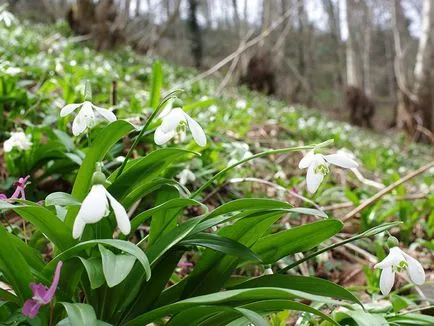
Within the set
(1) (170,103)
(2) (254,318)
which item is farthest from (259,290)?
(1) (170,103)

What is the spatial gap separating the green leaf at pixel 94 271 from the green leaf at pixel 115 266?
5cm

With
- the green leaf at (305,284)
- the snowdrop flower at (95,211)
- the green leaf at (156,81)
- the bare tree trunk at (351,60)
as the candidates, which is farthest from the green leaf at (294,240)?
the bare tree trunk at (351,60)

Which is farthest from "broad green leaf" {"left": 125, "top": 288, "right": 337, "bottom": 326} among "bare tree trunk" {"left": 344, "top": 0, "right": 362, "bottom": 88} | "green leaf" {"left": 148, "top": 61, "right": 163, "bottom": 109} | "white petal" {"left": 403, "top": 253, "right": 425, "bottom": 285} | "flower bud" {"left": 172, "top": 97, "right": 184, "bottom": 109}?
"bare tree trunk" {"left": 344, "top": 0, "right": 362, "bottom": 88}

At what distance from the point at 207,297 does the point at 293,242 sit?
40 cm

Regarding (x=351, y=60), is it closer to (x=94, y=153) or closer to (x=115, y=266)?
(x=94, y=153)

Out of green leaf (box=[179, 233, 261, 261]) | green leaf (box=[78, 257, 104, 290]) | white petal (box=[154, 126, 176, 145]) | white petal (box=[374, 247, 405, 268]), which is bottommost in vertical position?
white petal (box=[374, 247, 405, 268])

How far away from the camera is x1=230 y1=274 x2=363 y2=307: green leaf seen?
1.25m

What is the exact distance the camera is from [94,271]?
1.13 m

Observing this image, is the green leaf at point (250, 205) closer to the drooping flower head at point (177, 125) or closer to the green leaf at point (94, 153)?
the drooping flower head at point (177, 125)

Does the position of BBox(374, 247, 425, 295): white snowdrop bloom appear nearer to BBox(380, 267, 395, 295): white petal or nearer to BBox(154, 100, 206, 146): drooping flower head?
BBox(380, 267, 395, 295): white petal

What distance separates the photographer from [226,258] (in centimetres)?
139

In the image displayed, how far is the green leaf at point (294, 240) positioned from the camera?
1.30m

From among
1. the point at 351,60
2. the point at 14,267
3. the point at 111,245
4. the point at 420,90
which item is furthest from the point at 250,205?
the point at 351,60

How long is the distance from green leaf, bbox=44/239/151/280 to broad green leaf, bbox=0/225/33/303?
7 centimetres
